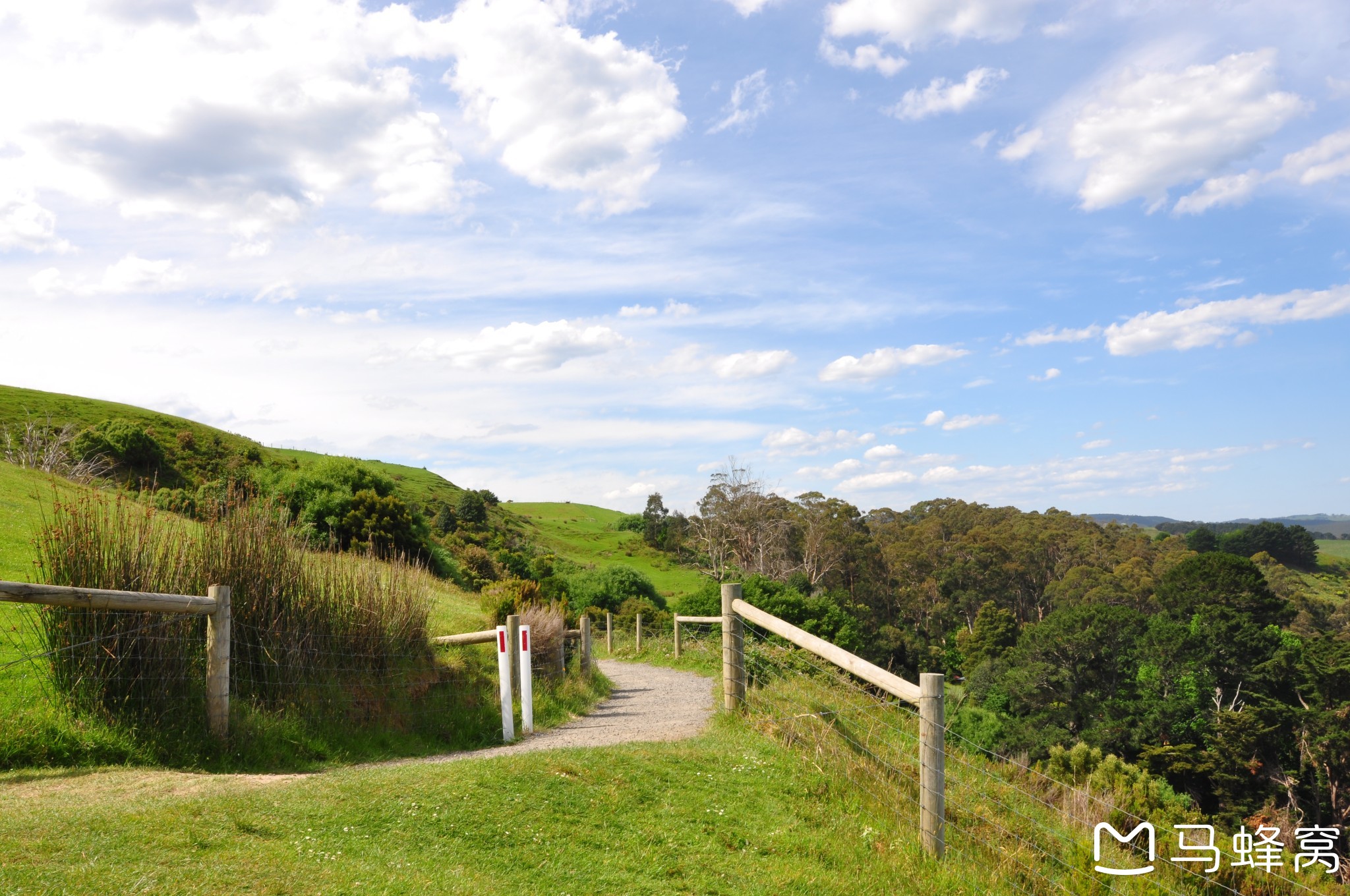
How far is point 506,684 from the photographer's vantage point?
920cm

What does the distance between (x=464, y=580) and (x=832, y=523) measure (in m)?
29.1

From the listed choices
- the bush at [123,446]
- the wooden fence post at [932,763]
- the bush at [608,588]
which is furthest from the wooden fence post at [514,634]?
the bush at [123,446]

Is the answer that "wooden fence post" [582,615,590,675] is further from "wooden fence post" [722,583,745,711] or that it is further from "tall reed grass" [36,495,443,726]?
"wooden fence post" [722,583,745,711]

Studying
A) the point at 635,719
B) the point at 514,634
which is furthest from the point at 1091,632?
the point at 514,634

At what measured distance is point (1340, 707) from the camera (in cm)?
2869

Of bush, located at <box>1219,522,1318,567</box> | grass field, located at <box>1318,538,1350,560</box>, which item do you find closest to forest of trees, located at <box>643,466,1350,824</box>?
bush, located at <box>1219,522,1318,567</box>

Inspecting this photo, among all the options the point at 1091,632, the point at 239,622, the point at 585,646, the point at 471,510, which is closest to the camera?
the point at 239,622

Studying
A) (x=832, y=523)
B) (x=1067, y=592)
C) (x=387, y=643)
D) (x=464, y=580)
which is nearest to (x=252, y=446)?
(x=464, y=580)

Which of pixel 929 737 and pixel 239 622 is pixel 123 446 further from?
pixel 929 737

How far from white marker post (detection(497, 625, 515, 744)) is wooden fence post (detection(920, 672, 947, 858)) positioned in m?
5.10

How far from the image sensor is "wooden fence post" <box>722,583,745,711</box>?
8133mm

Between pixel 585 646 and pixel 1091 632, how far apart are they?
29.0 metres

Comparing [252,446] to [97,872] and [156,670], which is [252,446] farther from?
[97,872]

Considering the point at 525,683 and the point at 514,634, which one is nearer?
the point at 525,683
